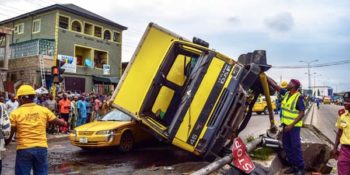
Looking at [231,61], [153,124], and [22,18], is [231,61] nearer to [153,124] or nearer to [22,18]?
[153,124]

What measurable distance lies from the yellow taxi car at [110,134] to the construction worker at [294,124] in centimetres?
442

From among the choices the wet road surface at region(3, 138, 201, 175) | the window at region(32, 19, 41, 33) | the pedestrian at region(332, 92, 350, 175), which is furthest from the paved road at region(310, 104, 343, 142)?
the window at region(32, 19, 41, 33)

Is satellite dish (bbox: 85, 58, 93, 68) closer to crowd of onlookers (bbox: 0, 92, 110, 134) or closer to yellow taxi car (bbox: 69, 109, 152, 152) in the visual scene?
crowd of onlookers (bbox: 0, 92, 110, 134)

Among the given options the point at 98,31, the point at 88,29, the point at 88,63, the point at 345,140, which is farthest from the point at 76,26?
the point at 345,140

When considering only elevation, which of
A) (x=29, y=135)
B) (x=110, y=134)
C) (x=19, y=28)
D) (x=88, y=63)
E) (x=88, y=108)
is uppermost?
(x=19, y=28)

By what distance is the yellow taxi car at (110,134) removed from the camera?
10.1 metres

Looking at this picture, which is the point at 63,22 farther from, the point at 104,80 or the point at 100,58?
the point at 104,80

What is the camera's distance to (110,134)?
1008cm

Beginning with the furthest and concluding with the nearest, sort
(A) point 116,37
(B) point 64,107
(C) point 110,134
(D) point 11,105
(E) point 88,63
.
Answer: (A) point 116,37
(E) point 88,63
(B) point 64,107
(D) point 11,105
(C) point 110,134

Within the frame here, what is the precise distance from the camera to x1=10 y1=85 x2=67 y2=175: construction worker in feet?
16.1

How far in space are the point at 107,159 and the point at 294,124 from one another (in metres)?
4.98

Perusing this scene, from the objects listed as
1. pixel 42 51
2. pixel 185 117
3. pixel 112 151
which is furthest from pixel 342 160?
pixel 42 51

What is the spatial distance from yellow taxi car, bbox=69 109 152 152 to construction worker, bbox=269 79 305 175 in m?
4.42

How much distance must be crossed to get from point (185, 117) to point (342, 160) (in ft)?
9.74
